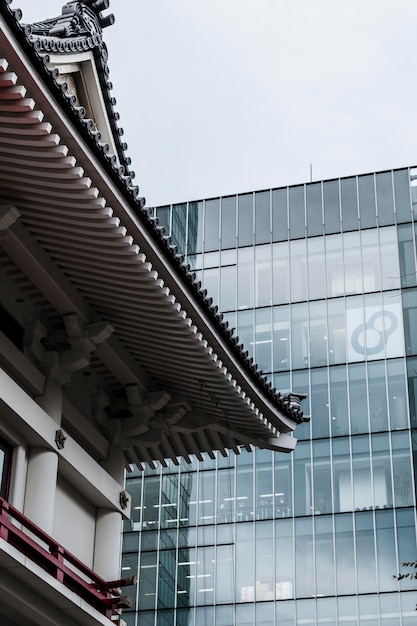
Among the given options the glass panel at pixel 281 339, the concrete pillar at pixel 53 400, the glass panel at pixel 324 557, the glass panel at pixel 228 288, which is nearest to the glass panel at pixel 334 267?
the glass panel at pixel 281 339

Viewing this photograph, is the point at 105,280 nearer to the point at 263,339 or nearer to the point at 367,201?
the point at 263,339

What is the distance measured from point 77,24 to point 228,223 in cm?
3340

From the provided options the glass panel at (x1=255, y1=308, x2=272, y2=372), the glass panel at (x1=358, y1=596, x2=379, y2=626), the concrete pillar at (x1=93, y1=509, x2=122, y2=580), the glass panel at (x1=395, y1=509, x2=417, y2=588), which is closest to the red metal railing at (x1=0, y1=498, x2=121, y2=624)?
the concrete pillar at (x1=93, y1=509, x2=122, y2=580)

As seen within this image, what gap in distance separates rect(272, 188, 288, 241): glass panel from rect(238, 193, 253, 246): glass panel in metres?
1.05

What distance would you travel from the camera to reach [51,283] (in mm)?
13977

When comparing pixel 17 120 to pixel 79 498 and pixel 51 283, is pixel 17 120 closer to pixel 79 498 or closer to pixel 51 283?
pixel 51 283

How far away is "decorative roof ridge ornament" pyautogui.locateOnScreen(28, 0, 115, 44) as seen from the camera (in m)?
16.4

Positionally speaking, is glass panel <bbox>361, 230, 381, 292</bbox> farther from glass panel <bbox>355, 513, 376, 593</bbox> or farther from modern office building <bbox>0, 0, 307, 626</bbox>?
modern office building <bbox>0, 0, 307, 626</bbox>

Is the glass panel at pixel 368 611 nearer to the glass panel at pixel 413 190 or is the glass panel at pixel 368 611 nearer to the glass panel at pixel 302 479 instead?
the glass panel at pixel 302 479

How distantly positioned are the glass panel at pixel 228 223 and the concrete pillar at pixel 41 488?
35450 millimetres

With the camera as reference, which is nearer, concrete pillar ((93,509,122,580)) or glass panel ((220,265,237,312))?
concrete pillar ((93,509,122,580))

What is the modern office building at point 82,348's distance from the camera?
463 inches

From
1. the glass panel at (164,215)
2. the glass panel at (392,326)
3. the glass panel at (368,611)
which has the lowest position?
the glass panel at (368,611)

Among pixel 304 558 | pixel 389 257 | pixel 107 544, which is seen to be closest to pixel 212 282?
pixel 389 257
